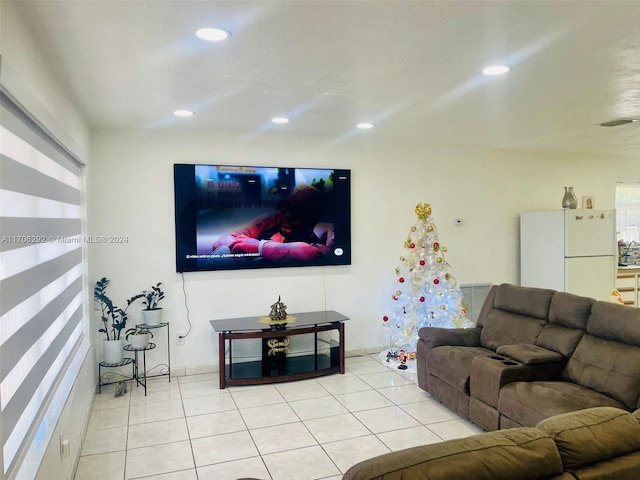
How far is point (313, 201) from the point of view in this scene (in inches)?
209

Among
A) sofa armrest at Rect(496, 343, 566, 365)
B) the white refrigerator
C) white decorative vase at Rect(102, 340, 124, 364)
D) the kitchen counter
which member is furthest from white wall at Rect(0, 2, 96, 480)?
the kitchen counter

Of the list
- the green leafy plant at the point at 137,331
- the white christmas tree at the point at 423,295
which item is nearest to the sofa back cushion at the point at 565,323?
the white christmas tree at the point at 423,295

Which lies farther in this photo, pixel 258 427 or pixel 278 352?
pixel 278 352

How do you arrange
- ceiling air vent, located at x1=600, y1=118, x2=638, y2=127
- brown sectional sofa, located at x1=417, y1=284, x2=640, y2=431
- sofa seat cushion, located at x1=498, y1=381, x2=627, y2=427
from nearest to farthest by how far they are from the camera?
sofa seat cushion, located at x1=498, y1=381, x2=627, y2=427
brown sectional sofa, located at x1=417, y1=284, x2=640, y2=431
ceiling air vent, located at x1=600, y1=118, x2=638, y2=127

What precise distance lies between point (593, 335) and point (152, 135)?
13.8 ft

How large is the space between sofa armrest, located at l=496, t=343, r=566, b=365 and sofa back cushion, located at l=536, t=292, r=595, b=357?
78mm

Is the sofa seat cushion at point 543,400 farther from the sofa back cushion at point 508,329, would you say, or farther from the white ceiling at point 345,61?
the white ceiling at point 345,61

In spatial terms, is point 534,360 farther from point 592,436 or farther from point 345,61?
point 345,61

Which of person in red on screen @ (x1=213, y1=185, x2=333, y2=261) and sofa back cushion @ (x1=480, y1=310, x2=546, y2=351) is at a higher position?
person in red on screen @ (x1=213, y1=185, x2=333, y2=261)

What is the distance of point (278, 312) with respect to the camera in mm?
4770

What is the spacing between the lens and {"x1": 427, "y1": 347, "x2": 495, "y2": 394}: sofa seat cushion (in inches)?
143

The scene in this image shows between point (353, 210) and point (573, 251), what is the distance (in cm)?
272

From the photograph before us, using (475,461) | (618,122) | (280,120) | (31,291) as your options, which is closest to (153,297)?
(280,120)

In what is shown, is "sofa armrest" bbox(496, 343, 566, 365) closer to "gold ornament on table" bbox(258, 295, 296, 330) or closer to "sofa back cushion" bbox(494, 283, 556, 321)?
"sofa back cushion" bbox(494, 283, 556, 321)
